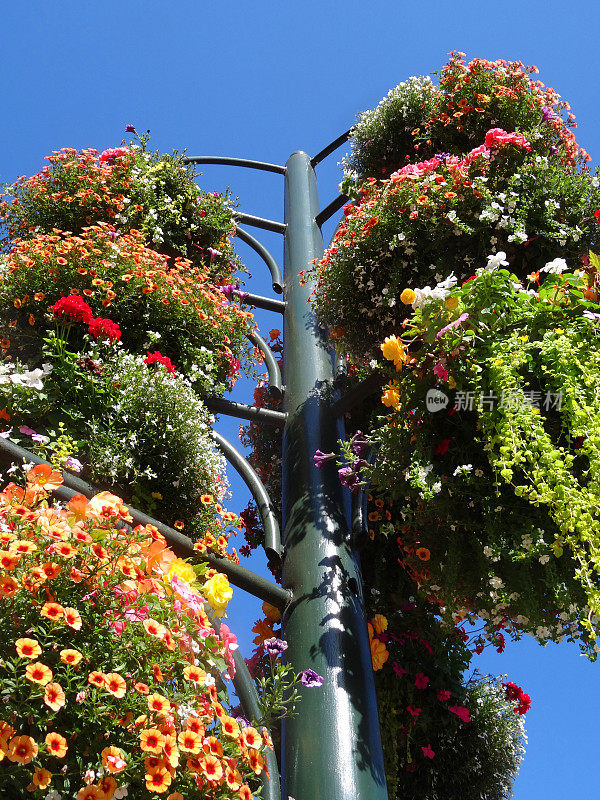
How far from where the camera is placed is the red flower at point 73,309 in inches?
135

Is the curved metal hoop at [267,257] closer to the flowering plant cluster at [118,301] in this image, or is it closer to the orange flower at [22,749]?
the flowering plant cluster at [118,301]

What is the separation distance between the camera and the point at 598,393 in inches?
92.4

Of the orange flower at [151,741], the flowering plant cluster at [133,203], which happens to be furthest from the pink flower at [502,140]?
the orange flower at [151,741]

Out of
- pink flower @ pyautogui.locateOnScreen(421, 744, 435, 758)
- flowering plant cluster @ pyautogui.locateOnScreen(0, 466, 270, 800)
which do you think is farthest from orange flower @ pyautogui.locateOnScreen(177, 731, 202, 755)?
pink flower @ pyautogui.locateOnScreen(421, 744, 435, 758)

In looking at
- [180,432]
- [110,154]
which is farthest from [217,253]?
[180,432]

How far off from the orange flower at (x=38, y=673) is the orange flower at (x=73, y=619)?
121 mm

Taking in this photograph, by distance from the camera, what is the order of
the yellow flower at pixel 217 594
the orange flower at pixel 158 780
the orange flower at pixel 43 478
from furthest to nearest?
the yellow flower at pixel 217 594 < the orange flower at pixel 43 478 < the orange flower at pixel 158 780

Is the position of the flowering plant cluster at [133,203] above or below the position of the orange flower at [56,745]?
above

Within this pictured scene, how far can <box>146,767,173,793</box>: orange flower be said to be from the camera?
1560 millimetres

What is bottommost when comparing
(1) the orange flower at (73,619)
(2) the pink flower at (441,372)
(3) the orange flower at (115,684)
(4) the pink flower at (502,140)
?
(3) the orange flower at (115,684)

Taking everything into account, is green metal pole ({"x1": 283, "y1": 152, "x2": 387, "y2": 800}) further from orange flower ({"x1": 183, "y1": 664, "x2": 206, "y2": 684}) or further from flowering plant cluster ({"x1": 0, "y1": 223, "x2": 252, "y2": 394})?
orange flower ({"x1": 183, "y1": 664, "x2": 206, "y2": 684})

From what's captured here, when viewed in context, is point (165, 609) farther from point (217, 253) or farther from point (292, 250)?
point (292, 250)

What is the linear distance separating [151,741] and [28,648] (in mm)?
336

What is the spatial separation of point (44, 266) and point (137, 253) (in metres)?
0.51
